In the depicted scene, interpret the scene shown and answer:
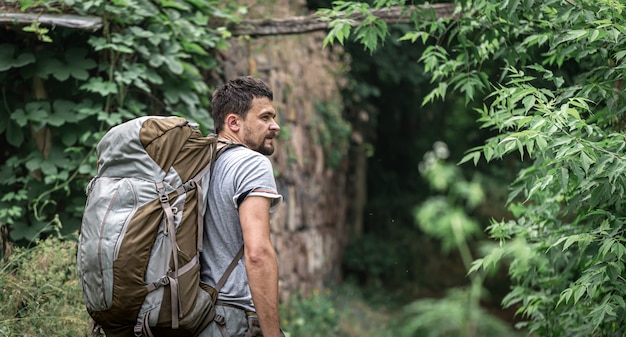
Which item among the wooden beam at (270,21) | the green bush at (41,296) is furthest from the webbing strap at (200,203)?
the wooden beam at (270,21)

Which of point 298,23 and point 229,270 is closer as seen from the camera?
point 229,270

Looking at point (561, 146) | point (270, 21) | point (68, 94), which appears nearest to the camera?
point (561, 146)

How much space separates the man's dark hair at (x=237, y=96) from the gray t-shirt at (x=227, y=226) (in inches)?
8.0

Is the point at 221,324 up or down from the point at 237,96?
down

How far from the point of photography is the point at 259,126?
294 cm

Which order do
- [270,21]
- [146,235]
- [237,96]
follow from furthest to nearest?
→ [270,21] → [237,96] → [146,235]

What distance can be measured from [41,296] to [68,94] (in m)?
1.72

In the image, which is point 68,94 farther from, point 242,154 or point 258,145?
point 242,154

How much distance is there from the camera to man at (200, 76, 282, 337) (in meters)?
2.67

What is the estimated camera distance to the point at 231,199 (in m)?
2.77

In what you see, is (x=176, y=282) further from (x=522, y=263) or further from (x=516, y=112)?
(x=522, y=263)

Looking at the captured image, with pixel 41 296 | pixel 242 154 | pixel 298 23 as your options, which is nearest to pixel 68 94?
pixel 298 23

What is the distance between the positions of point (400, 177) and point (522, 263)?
907 centimetres

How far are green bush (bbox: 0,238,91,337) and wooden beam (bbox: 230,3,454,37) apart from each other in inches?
85.4
